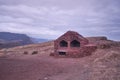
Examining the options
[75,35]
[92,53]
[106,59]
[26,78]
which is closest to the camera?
[26,78]

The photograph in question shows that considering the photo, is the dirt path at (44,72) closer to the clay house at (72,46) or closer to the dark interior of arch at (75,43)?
Result: the clay house at (72,46)

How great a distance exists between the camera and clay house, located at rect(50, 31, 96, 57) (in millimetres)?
36000

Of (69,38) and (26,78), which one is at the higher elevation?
(69,38)

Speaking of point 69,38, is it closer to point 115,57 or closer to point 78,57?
point 78,57

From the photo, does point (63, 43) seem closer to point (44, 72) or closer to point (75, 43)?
point (75, 43)

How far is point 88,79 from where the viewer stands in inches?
655

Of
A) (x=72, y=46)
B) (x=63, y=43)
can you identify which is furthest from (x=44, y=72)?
(x=63, y=43)

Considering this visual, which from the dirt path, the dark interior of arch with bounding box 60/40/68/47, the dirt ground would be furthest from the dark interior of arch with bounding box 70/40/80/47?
the dirt path

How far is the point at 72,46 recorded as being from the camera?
3891cm

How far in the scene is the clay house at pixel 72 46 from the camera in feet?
118

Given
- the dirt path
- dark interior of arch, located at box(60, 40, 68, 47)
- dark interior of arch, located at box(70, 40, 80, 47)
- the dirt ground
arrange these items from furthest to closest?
dark interior of arch, located at box(60, 40, 68, 47)
dark interior of arch, located at box(70, 40, 80, 47)
the dirt ground
the dirt path

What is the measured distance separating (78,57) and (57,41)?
649cm

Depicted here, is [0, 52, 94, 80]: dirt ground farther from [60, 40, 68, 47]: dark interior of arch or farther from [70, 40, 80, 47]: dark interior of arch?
[60, 40, 68, 47]: dark interior of arch

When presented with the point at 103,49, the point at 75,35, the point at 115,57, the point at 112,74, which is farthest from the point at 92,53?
the point at 112,74
